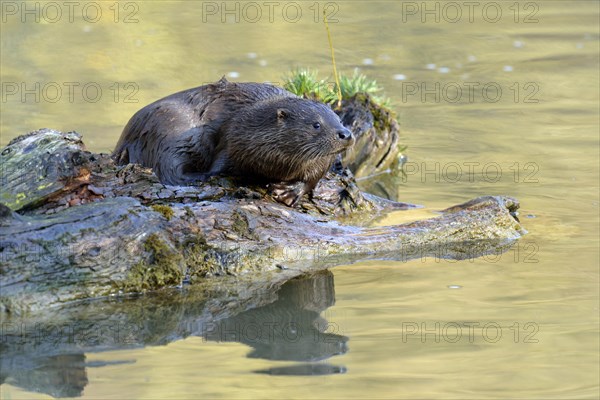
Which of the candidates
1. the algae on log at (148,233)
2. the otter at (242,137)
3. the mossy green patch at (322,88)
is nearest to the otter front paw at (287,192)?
the otter at (242,137)

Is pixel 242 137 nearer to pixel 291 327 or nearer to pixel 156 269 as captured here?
pixel 156 269

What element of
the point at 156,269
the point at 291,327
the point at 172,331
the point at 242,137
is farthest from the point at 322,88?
the point at 172,331

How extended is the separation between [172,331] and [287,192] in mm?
1994

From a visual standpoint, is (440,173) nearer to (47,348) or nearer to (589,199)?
(589,199)

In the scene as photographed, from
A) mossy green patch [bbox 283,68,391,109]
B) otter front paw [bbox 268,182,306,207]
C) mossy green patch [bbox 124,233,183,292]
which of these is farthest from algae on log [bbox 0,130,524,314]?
mossy green patch [bbox 283,68,391,109]

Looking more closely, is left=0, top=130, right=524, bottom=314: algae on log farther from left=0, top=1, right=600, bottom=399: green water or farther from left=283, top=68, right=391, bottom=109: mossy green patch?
left=283, top=68, right=391, bottom=109: mossy green patch

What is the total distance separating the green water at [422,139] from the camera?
536cm

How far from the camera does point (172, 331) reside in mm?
6066

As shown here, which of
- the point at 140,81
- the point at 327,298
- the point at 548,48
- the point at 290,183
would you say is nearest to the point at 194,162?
the point at 290,183

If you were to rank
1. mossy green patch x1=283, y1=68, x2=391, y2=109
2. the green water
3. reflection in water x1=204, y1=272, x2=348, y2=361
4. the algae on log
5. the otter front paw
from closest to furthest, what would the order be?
the green water → reflection in water x1=204, y1=272, x2=348, y2=361 → the algae on log → the otter front paw → mossy green patch x1=283, y1=68, x2=391, y2=109

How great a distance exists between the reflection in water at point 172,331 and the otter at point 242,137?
41.9 inches

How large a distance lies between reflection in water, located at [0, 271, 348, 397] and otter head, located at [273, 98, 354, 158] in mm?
1028

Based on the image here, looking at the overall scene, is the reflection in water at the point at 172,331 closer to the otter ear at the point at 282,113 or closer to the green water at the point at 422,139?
the green water at the point at 422,139

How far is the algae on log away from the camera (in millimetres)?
6086
